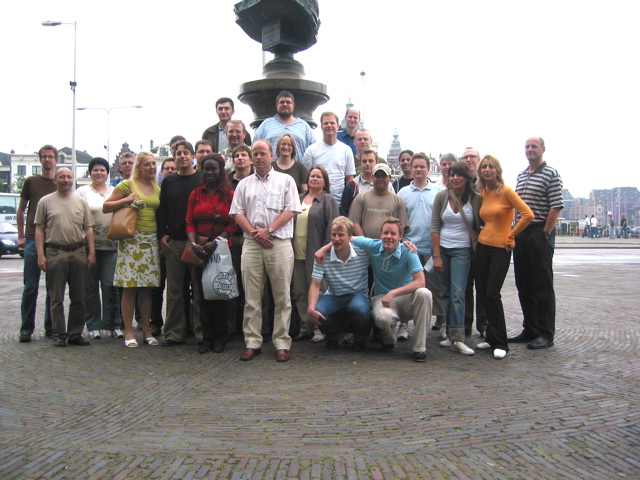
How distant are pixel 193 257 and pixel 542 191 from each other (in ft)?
12.6

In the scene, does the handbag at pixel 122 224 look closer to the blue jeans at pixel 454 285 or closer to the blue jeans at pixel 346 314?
the blue jeans at pixel 346 314

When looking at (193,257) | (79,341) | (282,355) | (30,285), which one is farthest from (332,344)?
(30,285)

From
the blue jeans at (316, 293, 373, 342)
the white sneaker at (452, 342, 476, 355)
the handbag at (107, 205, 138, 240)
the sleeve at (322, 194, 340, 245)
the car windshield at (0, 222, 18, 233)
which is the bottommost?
the white sneaker at (452, 342, 476, 355)

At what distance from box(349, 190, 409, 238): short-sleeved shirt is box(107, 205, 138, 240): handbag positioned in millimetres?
2401

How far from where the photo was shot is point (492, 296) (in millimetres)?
6125

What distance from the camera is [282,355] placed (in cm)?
574

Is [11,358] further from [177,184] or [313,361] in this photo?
[313,361]

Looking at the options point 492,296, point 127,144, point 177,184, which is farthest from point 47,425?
point 127,144

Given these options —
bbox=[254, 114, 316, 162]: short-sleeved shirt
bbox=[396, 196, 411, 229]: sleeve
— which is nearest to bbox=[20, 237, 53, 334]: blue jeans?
bbox=[254, 114, 316, 162]: short-sleeved shirt

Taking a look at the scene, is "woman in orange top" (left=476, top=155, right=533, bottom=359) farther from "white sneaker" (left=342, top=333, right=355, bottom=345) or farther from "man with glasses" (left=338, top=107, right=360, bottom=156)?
"man with glasses" (left=338, top=107, right=360, bottom=156)

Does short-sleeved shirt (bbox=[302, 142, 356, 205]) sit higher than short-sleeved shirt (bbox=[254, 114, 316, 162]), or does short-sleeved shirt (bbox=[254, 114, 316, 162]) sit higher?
short-sleeved shirt (bbox=[254, 114, 316, 162])

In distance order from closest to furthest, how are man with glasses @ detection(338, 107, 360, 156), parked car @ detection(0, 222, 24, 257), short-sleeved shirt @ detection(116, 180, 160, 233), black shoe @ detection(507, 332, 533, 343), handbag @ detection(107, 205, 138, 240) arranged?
handbag @ detection(107, 205, 138, 240) < short-sleeved shirt @ detection(116, 180, 160, 233) < black shoe @ detection(507, 332, 533, 343) < man with glasses @ detection(338, 107, 360, 156) < parked car @ detection(0, 222, 24, 257)

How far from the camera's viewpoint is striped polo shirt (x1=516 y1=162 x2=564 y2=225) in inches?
251

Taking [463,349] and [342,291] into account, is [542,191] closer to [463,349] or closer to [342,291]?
[463,349]
